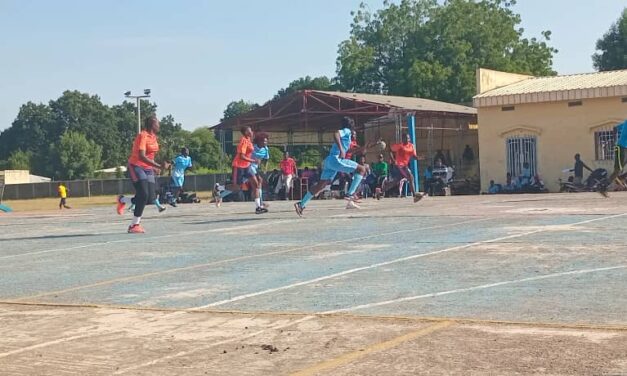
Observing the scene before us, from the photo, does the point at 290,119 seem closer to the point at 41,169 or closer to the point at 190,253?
the point at 190,253

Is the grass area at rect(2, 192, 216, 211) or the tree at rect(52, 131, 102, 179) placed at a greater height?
the tree at rect(52, 131, 102, 179)

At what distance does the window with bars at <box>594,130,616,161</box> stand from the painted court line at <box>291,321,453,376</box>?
2933 cm

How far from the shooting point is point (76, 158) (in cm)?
10031

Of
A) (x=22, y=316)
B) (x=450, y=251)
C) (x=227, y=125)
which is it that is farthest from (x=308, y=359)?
(x=227, y=125)

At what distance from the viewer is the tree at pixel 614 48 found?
7725 cm

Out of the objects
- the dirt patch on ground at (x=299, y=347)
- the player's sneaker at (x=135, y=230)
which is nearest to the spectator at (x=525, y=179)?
the player's sneaker at (x=135, y=230)

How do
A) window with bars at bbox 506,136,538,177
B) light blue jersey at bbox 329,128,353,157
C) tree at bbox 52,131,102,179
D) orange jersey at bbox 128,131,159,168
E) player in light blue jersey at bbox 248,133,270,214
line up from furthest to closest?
tree at bbox 52,131,102,179
window with bars at bbox 506,136,538,177
player in light blue jersey at bbox 248,133,270,214
light blue jersey at bbox 329,128,353,157
orange jersey at bbox 128,131,159,168

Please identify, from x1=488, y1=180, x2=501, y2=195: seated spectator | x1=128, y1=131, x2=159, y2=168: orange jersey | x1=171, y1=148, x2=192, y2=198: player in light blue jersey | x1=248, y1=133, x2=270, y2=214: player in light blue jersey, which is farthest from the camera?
x1=488, y1=180, x2=501, y2=195: seated spectator

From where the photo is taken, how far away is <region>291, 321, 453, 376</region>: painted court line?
5.35 m

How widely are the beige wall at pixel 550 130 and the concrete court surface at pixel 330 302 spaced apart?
2135 cm

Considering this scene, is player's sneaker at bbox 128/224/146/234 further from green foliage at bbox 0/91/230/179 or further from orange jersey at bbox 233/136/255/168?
green foliage at bbox 0/91/230/179

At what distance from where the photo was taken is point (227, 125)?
4094cm

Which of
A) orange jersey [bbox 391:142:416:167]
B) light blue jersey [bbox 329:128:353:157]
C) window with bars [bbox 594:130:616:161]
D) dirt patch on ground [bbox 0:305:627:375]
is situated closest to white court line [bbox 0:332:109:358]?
dirt patch on ground [bbox 0:305:627:375]

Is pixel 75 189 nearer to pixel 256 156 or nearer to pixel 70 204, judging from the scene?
pixel 70 204
